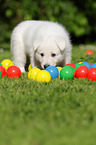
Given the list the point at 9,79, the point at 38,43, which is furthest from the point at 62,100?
the point at 38,43

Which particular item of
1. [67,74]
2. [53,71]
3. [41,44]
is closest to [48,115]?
[67,74]

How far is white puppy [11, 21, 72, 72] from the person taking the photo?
5.14 meters

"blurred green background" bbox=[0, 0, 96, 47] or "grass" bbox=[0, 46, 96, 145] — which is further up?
"blurred green background" bbox=[0, 0, 96, 47]

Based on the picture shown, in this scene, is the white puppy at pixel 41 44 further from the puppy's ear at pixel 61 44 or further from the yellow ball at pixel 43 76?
the yellow ball at pixel 43 76

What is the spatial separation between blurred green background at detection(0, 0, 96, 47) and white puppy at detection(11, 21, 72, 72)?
9551mm

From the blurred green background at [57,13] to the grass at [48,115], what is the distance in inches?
474

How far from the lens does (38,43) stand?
515 centimetres

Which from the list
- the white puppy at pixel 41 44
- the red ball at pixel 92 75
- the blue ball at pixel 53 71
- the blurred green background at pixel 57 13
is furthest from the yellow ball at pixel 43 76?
the blurred green background at pixel 57 13

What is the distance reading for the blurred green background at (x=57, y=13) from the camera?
611 inches

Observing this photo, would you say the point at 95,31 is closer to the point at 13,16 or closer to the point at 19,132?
the point at 13,16

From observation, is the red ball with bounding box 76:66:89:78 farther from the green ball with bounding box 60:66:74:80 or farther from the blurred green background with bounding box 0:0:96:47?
the blurred green background with bounding box 0:0:96:47

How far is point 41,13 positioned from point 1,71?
12.1 meters

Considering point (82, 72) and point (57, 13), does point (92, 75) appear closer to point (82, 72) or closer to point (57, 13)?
point (82, 72)

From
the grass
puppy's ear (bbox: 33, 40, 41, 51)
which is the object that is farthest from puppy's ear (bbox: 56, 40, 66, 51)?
the grass
